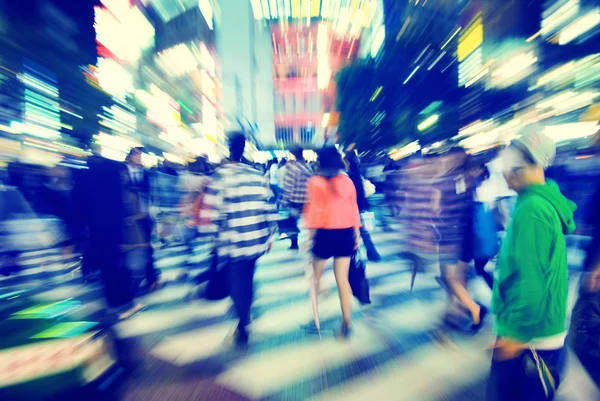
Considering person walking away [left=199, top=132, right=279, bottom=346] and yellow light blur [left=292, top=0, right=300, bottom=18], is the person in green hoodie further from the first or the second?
yellow light blur [left=292, top=0, right=300, bottom=18]

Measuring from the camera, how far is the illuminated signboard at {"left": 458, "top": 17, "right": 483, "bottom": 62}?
27.5 m

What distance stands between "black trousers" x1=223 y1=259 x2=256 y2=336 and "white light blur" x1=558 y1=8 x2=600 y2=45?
21.9 metres

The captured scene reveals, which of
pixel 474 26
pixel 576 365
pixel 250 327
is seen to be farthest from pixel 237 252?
pixel 474 26

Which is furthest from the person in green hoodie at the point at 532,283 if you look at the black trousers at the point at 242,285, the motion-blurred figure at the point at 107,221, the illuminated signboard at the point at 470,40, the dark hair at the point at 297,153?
the illuminated signboard at the point at 470,40

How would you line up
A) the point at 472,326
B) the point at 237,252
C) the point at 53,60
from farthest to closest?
1. the point at 53,60
2. the point at 472,326
3. the point at 237,252

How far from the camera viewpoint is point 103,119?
22.5 metres

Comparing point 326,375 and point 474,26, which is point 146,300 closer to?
point 326,375

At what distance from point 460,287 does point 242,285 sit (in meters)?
2.20

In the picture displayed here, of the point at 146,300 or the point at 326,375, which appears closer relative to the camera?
the point at 326,375

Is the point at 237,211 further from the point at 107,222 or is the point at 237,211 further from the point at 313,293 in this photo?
the point at 107,222

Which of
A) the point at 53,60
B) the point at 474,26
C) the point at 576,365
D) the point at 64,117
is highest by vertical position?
the point at 474,26

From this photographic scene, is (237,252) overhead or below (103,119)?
below

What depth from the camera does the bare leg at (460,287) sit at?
371 centimetres

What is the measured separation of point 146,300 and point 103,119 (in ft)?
68.7
